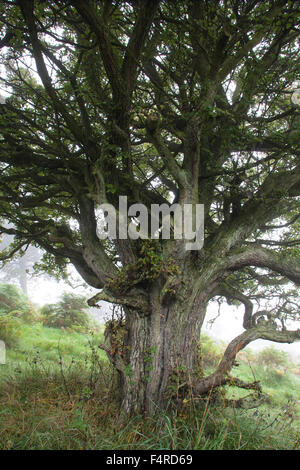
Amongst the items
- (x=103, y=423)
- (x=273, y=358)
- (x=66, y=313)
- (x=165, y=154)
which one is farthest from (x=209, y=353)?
(x=165, y=154)

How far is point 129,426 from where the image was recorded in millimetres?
2852

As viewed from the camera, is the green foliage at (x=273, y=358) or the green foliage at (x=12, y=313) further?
the green foliage at (x=273, y=358)

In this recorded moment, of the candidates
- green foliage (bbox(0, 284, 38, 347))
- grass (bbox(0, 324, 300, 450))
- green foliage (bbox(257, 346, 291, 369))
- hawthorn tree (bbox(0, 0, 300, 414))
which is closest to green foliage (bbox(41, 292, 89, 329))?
green foliage (bbox(0, 284, 38, 347))

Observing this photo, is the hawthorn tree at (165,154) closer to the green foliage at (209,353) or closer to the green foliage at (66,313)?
the green foliage at (209,353)

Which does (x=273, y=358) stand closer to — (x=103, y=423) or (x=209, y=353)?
(x=209, y=353)

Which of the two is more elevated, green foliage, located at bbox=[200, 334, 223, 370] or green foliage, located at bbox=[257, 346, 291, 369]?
green foliage, located at bbox=[200, 334, 223, 370]

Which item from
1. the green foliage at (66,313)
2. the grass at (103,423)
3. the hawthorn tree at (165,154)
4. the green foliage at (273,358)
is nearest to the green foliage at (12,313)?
the green foliage at (66,313)

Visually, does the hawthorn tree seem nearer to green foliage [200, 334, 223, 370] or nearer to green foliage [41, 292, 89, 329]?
green foliage [200, 334, 223, 370]

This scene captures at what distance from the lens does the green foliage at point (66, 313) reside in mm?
10727

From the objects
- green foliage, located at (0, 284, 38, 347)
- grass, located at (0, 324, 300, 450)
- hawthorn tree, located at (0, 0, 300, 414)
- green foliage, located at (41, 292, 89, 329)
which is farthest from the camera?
green foliage, located at (41, 292, 89, 329)

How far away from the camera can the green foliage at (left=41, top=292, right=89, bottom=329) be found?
10727 millimetres

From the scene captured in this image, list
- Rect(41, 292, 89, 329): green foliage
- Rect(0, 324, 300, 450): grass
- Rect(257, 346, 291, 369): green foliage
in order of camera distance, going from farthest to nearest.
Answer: Rect(41, 292, 89, 329): green foliage
Rect(257, 346, 291, 369): green foliage
Rect(0, 324, 300, 450): grass
